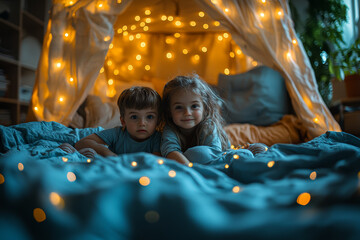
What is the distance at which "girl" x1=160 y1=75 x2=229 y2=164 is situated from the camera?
1046 millimetres

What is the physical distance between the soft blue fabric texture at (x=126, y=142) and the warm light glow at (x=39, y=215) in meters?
0.71

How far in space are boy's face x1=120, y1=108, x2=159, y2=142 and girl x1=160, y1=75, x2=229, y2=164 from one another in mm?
69

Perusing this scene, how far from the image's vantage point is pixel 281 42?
146 cm

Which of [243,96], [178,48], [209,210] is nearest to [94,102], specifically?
[178,48]

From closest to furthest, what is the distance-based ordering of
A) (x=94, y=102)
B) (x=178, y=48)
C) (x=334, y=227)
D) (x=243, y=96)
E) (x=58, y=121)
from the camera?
1. (x=334, y=227)
2. (x=58, y=121)
3. (x=94, y=102)
4. (x=243, y=96)
5. (x=178, y=48)

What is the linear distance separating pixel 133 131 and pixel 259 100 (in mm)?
1215

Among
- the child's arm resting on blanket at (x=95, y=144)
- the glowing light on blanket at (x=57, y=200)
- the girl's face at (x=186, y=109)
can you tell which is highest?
the girl's face at (x=186, y=109)

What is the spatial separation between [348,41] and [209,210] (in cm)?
311

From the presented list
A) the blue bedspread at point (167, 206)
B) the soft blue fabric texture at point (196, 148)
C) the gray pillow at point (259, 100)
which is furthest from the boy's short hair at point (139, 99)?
the gray pillow at point (259, 100)

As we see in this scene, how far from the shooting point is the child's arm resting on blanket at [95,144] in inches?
40.8

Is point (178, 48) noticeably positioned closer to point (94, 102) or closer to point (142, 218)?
point (94, 102)

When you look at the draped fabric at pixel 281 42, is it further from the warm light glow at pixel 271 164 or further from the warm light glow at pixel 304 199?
the warm light glow at pixel 304 199

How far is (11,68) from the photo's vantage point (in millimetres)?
2570

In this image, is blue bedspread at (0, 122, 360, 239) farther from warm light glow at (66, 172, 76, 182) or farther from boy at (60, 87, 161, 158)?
boy at (60, 87, 161, 158)
